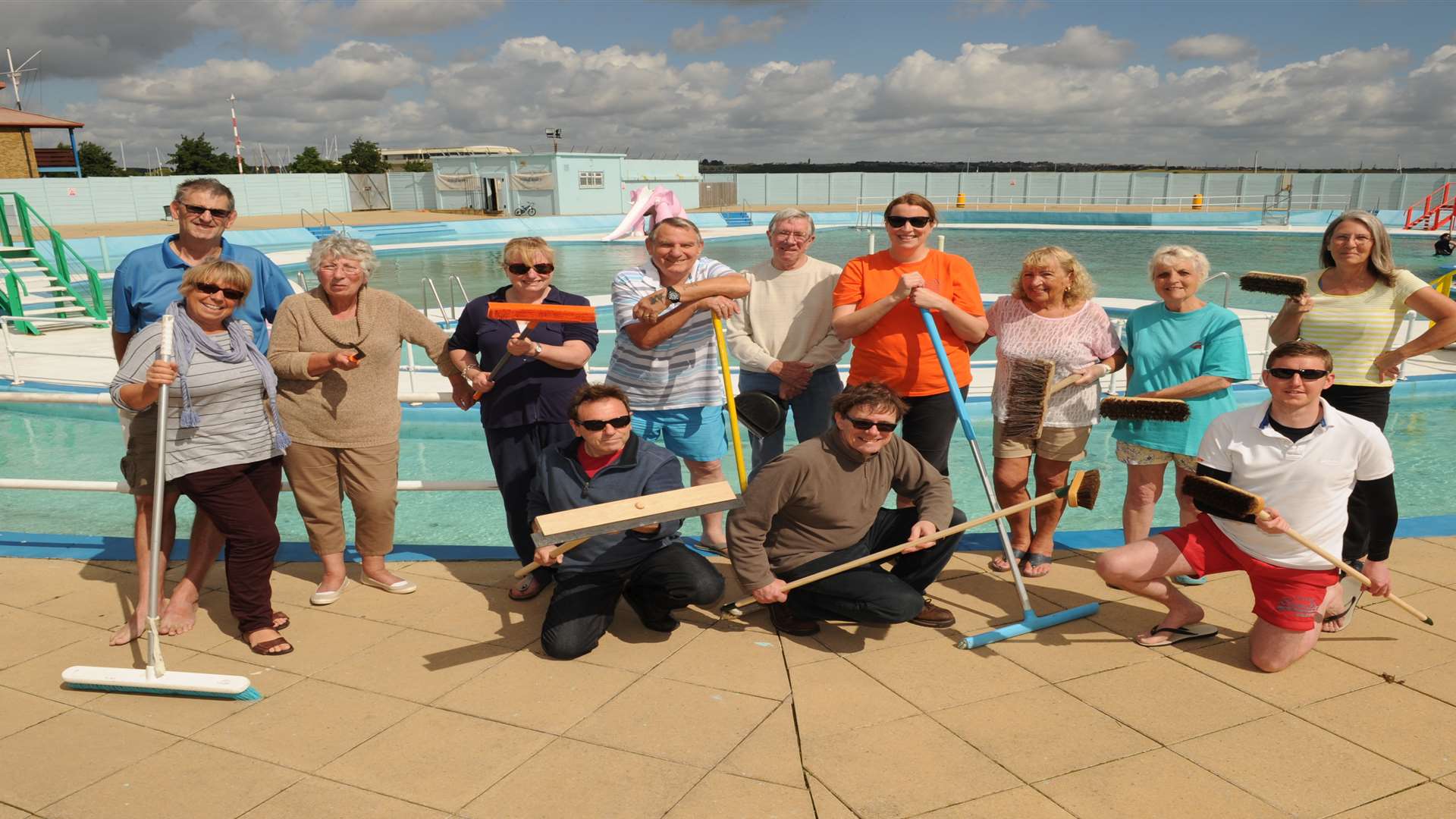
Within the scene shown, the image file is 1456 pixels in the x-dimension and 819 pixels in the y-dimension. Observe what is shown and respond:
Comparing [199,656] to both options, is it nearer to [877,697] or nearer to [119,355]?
[119,355]

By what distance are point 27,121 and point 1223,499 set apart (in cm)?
4101

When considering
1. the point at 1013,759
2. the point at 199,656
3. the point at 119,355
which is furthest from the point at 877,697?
the point at 119,355

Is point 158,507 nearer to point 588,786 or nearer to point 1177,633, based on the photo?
point 588,786

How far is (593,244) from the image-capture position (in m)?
28.6

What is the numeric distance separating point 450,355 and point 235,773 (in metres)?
1.79

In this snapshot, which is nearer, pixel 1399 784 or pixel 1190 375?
pixel 1399 784

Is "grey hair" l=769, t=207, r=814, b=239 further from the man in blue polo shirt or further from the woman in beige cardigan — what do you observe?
the man in blue polo shirt

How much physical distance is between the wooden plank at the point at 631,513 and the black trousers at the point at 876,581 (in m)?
0.45

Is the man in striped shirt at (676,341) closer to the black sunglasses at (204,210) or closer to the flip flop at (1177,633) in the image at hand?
the black sunglasses at (204,210)

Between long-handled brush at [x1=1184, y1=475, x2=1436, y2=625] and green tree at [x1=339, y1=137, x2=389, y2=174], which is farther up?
green tree at [x1=339, y1=137, x2=389, y2=174]

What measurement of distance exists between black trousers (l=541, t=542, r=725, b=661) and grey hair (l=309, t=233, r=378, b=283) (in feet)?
4.97

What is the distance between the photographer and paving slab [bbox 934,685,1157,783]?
8.68 ft

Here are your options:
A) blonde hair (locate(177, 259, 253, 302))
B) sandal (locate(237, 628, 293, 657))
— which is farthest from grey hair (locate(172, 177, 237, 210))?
sandal (locate(237, 628, 293, 657))

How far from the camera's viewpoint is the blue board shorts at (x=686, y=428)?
3.99m
